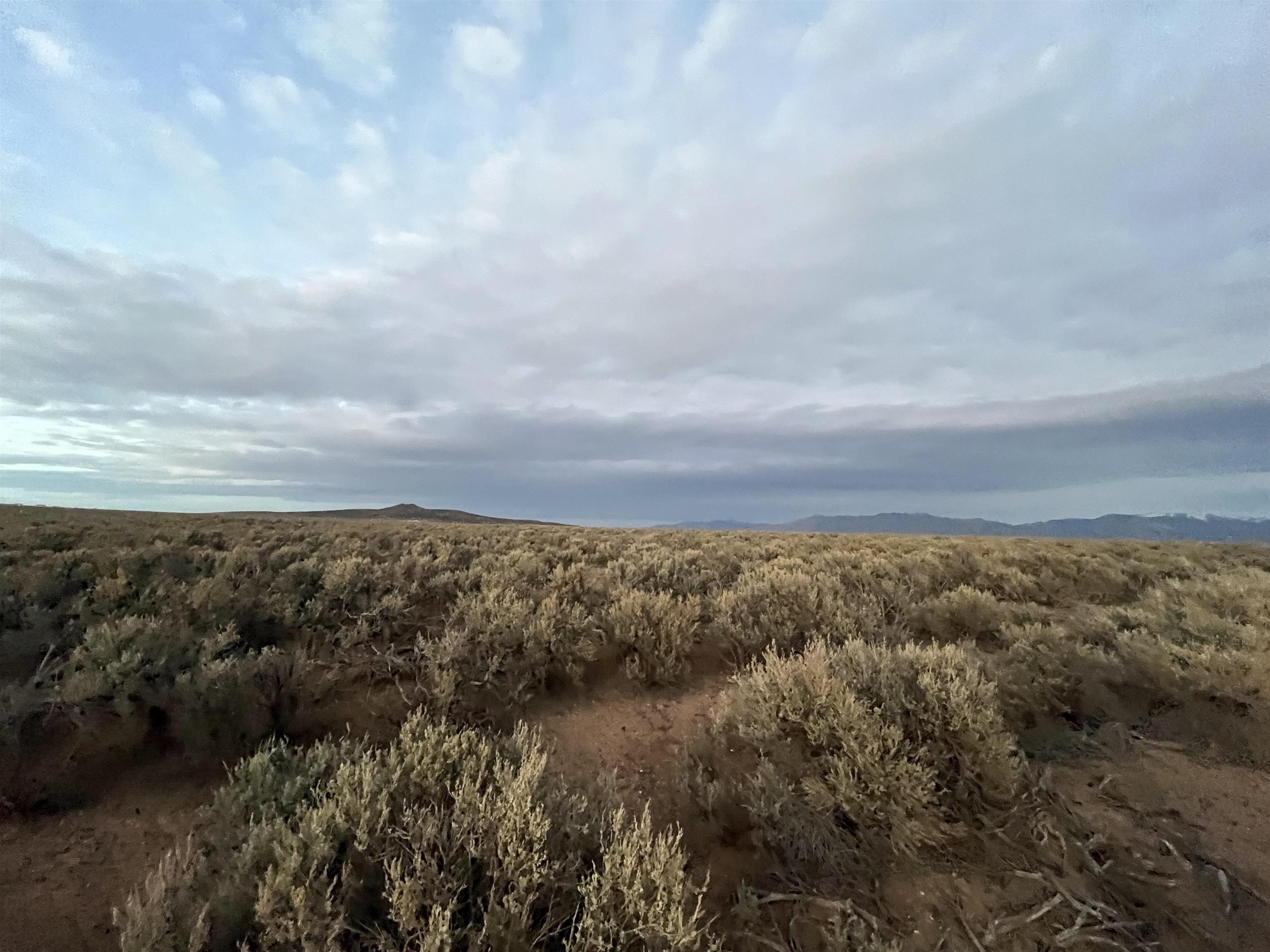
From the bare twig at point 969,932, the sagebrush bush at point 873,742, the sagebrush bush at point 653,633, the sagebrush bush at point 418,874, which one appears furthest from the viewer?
the sagebrush bush at point 653,633

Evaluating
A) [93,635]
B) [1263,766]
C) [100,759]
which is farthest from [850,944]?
[93,635]

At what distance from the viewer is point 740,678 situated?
562 cm

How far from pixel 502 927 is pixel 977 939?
8.75ft

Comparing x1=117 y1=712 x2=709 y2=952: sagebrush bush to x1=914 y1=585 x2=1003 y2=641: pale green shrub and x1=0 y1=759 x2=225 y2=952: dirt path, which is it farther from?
x1=914 y1=585 x2=1003 y2=641: pale green shrub

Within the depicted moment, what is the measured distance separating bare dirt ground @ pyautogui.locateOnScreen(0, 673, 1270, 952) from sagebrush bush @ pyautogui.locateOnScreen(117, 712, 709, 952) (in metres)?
0.84

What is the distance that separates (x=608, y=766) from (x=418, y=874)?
242 cm

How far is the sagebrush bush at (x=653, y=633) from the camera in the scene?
691cm

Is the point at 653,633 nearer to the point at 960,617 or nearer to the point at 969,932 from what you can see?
the point at 969,932

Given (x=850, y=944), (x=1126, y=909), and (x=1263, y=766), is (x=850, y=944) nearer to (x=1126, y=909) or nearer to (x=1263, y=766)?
(x=1126, y=909)

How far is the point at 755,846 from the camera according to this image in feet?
12.5

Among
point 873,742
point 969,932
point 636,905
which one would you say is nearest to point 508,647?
point 873,742

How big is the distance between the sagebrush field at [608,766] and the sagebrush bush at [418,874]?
0.07ft

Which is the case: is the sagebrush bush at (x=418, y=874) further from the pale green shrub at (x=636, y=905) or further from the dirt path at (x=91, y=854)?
the dirt path at (x=91, y=854)

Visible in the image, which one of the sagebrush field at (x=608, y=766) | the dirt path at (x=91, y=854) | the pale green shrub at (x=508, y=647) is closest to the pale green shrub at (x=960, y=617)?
the sagebrush field at (x=608, y=766)
